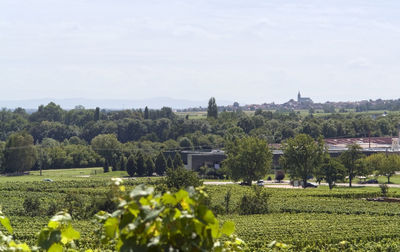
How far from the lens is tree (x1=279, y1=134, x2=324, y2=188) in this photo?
211ft

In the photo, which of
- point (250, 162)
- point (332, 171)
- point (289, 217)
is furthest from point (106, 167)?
point (289, 217)

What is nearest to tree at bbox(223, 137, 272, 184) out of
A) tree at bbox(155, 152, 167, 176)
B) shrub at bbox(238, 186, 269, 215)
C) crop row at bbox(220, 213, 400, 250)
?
tree at bbox(155, 152, 167, 176)

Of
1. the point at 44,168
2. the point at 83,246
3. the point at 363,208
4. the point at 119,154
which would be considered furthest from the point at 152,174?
the point at 83,246

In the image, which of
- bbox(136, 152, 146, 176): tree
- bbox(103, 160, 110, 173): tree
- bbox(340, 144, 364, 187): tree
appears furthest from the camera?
bbox(103, 160, 110, 173): tree

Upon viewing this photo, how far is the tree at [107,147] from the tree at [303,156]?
35072mm

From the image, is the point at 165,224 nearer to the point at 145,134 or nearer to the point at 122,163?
the point at 122,163

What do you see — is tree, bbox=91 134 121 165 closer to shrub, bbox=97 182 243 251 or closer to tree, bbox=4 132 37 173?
tree, bbox=4 132 37 173

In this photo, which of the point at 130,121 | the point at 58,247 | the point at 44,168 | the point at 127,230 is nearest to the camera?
the point at 127,230

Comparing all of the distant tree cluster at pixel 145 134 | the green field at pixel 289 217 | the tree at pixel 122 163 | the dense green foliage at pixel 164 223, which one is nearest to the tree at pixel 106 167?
the distant tree cluster at pixel 145 134

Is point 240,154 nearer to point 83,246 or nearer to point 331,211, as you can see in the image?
point 331,211

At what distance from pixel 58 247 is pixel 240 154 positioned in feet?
209

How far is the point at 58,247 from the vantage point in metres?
3.53

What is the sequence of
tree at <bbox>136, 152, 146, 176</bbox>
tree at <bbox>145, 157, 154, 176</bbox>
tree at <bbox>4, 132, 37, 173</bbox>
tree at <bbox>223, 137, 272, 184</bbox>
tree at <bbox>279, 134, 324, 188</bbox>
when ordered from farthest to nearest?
tree at <bbox>4, 132, 37, 173</bbox> → tree at <bbox>145, 157, 154, 176</bbox> → tree at <bbox>136, 152, 146, 176</bbox> → tree at <bbox>223, 137, 272, 184</bbox> → tree at <bbox>279, 134, 324, 188</bbox>

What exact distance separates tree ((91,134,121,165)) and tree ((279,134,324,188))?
35.1m
